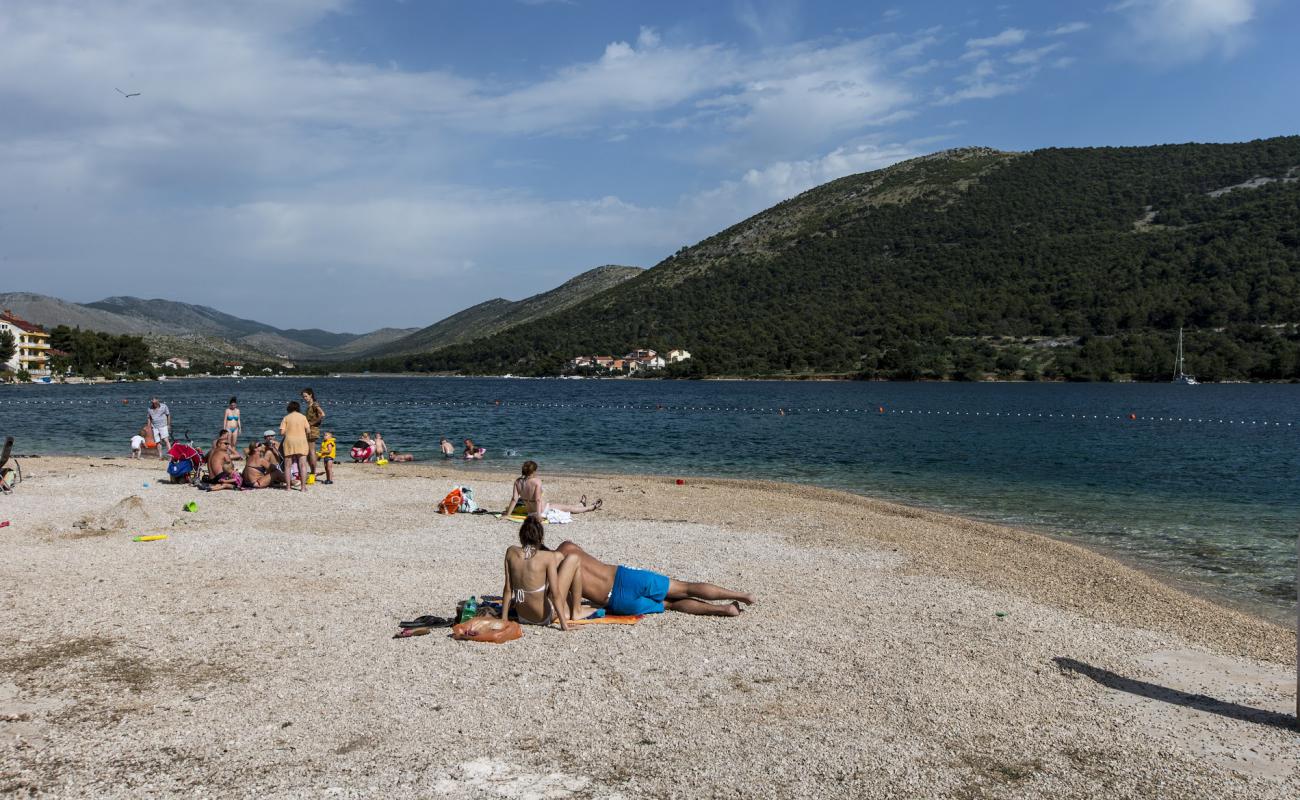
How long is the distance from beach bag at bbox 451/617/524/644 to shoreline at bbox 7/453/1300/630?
6134 millimetres

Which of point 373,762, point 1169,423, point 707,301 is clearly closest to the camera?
point 373,762

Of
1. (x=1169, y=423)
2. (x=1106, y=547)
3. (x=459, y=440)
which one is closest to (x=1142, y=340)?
(x=1169, y=423)

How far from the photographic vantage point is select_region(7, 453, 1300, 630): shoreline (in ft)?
34.8

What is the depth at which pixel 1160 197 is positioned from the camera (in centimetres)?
13112

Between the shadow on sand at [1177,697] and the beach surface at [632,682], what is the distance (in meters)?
0.04

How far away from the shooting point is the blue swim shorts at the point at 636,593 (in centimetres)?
839

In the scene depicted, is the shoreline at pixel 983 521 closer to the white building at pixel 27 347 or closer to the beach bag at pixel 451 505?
the beach bag at pixel 451 505

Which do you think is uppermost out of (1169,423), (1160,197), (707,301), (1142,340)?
(1160,197)

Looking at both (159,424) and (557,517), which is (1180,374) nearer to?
(557,517)

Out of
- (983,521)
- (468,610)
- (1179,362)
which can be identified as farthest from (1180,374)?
(468,610)

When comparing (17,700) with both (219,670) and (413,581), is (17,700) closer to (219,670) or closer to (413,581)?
(219,670)

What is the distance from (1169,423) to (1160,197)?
10196 cm

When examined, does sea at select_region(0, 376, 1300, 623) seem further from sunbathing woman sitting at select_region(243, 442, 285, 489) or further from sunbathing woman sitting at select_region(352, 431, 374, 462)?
sunbathing woman sitting at select_region(243, 442, 285, 489)

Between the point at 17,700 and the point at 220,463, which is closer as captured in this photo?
the point at 17,700
